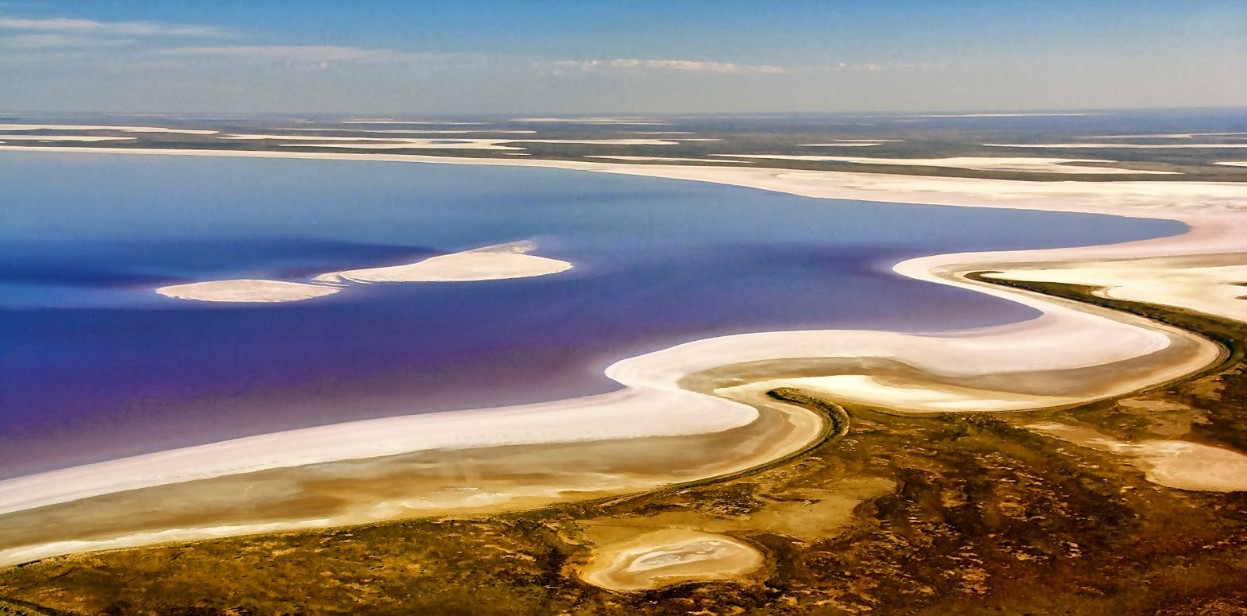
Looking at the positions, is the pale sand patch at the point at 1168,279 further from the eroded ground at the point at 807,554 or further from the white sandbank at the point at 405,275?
the white sandbank at the point at 405,275

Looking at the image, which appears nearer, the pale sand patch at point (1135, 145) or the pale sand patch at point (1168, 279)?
the pale sand patch at point (1168, 279)


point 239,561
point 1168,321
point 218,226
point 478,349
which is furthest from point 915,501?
point 218,226

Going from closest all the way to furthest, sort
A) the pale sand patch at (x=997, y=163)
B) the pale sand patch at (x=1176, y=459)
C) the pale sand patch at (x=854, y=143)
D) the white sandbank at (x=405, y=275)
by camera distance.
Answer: the pale sand patch at (x=1176, y=459) < the white sandbank at (x=405, y=275) < the pale sand patch at (x=997, y=163) < the pale sand patch at (x=854, y=143)

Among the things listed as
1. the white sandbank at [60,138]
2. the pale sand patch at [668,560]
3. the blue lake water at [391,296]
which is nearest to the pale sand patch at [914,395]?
the blue lake water at [391,296]

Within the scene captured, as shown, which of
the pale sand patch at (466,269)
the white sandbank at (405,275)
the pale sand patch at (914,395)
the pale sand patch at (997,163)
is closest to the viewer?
the pale sand patch at (914,395)

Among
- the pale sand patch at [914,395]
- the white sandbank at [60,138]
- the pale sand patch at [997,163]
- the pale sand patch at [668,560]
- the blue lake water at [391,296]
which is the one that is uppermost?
the white sandbank at [60,138]

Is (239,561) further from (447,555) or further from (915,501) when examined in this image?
(915,501)
